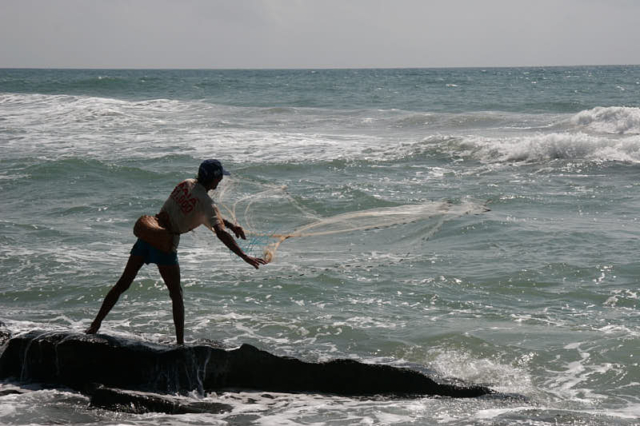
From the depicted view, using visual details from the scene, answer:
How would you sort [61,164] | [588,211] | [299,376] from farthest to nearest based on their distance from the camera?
1. [61,164]
2. [588,211]
3. [299,376]

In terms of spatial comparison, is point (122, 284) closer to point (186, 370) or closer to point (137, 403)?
point (186, 370)

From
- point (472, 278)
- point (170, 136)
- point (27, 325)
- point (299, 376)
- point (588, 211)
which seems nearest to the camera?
point (299, 376)

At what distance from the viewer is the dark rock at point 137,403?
16.4ft

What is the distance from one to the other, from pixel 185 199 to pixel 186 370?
1187 mm

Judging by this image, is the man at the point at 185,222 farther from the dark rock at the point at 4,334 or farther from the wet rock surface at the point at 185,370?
the dark rock at the point at 4,334

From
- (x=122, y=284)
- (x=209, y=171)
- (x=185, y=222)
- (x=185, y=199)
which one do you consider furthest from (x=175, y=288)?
(x=209, y=171)

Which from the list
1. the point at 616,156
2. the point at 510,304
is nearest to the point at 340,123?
the point at 616,156

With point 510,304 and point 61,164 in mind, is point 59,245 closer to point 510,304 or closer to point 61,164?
point 510,304

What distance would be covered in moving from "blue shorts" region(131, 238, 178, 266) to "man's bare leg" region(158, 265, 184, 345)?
0.12 ft

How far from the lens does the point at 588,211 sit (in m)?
12.4

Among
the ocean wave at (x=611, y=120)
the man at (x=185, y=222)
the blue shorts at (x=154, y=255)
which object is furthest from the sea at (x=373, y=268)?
the ocean wave at (x=611, y=120)

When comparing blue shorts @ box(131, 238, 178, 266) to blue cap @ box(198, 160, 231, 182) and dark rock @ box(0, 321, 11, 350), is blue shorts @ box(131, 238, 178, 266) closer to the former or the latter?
blue cap @ box(198, 160, 231, 182)

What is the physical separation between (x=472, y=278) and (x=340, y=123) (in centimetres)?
1967

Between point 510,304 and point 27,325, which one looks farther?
point 510,304
